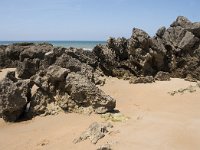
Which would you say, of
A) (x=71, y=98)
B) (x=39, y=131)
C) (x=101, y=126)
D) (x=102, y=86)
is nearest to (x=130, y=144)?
(x=101, y=126)

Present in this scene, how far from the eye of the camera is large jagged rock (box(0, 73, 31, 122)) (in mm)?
9461

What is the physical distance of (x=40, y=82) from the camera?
10.1 meters

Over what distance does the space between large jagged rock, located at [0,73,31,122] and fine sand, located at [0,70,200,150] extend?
309 mm

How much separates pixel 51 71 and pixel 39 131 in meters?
2.21

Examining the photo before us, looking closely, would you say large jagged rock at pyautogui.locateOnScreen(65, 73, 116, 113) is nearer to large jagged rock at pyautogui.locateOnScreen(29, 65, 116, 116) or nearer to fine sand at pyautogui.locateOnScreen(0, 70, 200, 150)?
large jagged rock at pyautogui.locateOnScreen(29, 65, 116, 116)

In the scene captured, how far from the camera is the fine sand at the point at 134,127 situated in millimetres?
6375

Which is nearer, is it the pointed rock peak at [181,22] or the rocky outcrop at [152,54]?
the rocky outcrop at [152,54]

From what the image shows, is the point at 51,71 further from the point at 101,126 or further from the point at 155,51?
the point at 155,51

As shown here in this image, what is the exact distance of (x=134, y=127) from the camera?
728 cm

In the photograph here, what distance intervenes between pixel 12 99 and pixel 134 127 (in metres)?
3.85

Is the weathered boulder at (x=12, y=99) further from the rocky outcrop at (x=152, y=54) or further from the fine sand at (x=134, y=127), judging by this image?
the rocky outcrop at (x=152, y=54)

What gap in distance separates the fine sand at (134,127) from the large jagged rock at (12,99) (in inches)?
12.2

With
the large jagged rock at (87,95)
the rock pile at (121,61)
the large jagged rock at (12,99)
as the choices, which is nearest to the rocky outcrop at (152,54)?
the rock pile at (121,61)

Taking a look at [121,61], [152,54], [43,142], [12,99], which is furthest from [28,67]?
[43,142]
